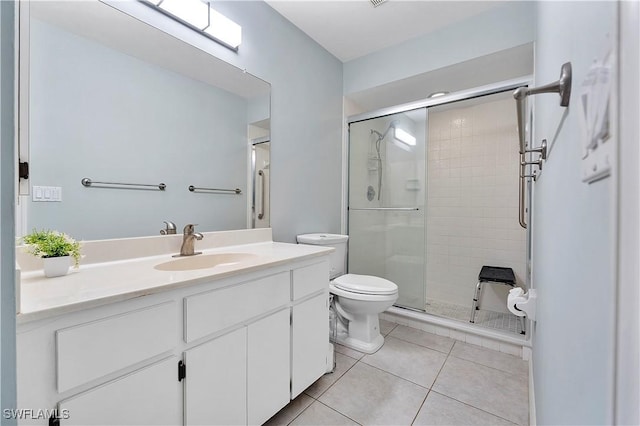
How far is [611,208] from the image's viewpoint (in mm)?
238

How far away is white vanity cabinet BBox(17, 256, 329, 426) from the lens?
2.21ft

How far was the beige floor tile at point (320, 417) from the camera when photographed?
134 centimetres

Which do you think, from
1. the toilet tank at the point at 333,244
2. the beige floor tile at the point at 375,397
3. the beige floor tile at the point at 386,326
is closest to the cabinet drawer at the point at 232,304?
the beige floor tile at the point at 375,397

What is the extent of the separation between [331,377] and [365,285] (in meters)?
0.64

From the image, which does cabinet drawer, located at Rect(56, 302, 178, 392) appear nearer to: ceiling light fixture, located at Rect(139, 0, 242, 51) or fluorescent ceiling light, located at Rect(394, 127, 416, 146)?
ceiling light fixture, located at Rect(139, 0, 242, 51)

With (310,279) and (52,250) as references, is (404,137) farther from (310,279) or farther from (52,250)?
(52,250)

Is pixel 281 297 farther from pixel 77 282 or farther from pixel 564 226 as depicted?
pixel 564 226

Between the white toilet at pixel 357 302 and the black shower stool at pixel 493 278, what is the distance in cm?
97

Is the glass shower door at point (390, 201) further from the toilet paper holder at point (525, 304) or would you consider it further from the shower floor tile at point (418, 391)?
the toilet paper holder at point (525, 304)

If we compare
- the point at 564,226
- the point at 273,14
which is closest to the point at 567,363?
the point at 564,226

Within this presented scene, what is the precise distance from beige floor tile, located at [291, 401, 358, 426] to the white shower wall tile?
80.7 inches

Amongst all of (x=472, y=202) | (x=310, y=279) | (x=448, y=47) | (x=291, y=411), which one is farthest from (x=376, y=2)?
(x=291, y=411)

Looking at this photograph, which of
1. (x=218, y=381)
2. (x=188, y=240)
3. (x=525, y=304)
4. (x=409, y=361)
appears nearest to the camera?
(x=218, y=381)

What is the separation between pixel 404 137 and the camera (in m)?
2.56
